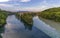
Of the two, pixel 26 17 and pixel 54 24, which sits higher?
pixel 26 17

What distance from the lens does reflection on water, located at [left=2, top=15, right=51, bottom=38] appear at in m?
2.10

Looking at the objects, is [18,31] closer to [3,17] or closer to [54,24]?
[3,17]

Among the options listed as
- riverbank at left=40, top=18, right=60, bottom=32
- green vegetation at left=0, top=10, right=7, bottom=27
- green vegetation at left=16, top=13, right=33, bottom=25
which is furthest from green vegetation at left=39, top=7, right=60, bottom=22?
green vegetation at left=0, top=10, right=7, bottom=27

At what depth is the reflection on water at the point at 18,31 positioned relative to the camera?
210 centimetres

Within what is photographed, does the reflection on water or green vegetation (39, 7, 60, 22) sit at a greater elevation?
green vegetation (39, 7, 60, 22)

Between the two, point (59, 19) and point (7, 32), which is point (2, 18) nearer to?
point (7, 32)

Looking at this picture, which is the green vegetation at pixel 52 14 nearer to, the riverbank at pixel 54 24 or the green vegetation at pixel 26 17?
the riverbank at pixel 54 24

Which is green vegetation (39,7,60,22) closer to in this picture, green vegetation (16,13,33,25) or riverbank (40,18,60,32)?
riverbank (40,18,60,32)

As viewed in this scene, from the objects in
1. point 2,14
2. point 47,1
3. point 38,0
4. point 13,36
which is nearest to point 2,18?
point 2,14

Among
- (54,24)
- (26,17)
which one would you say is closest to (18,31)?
(26,17)

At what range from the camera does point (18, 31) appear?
2129mm

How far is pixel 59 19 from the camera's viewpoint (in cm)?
214

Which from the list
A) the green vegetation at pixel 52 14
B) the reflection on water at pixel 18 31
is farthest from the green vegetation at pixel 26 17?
the green vegetation at pixel 52 14

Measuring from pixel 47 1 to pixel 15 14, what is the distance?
2.21ft
